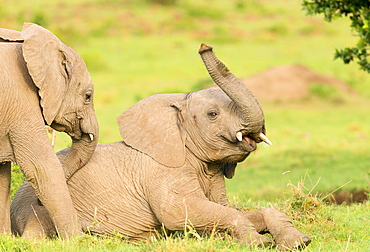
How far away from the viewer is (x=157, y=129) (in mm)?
6898

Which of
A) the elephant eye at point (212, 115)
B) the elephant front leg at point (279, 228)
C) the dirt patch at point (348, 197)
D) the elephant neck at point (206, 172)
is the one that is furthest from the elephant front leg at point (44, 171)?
the dirt patch at point (348, 197)

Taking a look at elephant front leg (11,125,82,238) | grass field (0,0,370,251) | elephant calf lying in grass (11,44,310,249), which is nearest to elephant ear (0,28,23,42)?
elephant front leg (11,125,82,238)

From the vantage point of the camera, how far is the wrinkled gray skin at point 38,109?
6207 mm

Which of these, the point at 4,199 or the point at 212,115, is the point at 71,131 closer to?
the point at 4,199

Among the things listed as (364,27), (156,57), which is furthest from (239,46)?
(364,27)

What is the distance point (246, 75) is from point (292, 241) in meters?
22.1

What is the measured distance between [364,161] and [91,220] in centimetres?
927

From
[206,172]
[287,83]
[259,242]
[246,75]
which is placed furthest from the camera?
[246,75]

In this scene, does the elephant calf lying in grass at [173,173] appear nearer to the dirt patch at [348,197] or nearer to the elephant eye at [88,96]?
the elephant eye at [88,96]

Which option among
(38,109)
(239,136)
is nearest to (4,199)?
(38,109)

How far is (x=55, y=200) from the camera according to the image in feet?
20.5

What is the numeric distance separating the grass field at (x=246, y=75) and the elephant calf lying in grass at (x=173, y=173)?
34 cm

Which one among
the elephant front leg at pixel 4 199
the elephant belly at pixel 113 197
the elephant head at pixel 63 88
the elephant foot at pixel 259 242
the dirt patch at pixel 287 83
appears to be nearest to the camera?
the elephant foot at pixel 259 242

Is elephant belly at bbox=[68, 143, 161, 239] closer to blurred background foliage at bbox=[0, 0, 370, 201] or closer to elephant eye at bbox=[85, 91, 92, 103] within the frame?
elephant eye at bbox=[85, 91, 92, 103]
